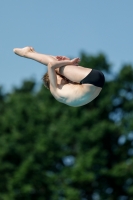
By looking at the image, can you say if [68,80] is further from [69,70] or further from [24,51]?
[24,51]

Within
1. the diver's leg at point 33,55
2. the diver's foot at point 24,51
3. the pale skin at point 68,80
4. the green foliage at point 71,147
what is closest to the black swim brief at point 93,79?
the pale skin at point 68,80

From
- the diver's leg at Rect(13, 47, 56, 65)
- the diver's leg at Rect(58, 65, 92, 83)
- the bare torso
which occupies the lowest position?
the bare torso

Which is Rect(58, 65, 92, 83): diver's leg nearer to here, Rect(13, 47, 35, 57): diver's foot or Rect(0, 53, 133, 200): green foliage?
Rect(13, 47, 35, 57): diver's foot

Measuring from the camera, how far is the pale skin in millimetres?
10766

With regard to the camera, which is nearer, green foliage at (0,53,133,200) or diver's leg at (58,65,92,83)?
diver's leg at (58,65,92,83)

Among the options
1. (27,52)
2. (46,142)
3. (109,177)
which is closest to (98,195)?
(109,177)

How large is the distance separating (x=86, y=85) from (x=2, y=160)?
3574cm

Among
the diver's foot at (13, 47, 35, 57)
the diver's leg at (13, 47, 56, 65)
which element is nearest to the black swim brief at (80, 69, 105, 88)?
the diver's leg at (13, 47, 56, 65)

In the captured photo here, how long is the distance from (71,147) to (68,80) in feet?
120

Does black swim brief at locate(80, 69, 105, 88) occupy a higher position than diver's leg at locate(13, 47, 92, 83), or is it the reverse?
diver's leg at locate(13, 47, 92, 83)

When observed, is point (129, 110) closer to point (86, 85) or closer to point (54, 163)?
point (54, 163)

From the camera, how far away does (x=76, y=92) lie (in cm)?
1080

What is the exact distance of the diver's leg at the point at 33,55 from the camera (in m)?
10.9

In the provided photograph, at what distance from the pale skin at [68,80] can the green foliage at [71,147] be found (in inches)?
1303
